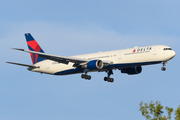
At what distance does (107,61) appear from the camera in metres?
61.2

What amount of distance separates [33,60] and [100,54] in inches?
613

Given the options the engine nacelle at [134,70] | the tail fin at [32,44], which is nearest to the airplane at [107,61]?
the engine nacelle at [134,70]

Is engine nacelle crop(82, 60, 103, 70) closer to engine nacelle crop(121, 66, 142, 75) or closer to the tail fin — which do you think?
engine nacelle crop(121, 66, 142, 75)

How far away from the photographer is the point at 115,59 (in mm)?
60500

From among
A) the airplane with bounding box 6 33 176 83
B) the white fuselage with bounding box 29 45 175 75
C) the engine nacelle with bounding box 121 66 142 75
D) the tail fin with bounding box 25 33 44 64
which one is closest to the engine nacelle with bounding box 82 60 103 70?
the airplane with bounding box 6 33 176 83

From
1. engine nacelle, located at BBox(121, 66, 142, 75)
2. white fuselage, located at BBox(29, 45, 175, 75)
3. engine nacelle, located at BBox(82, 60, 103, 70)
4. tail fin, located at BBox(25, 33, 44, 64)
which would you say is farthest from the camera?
tail fin, located at BBox(25, 33, 44, 64)

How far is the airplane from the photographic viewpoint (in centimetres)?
5791

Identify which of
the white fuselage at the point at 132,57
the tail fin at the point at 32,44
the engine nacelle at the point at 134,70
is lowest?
the engine nacelle at the point at 134,70

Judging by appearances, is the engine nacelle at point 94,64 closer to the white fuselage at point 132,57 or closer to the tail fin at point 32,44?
the white fuselage at point 132,57

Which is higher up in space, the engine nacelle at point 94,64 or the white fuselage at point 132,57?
the white fuselage at point 132,57

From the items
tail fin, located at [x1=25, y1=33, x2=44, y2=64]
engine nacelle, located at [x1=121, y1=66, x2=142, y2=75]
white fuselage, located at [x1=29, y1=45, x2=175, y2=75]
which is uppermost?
tail fin, located at [x1=25, y1=33, x2=44, y2=64]

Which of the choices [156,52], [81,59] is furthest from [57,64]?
[156,52]

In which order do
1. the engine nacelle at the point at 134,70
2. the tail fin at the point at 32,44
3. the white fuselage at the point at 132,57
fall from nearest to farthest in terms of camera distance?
the white fuselage at the point at 132,57, the engine nacelle at the point at 134,70, the tail fin at the point at 32,44

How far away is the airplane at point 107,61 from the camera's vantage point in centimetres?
5791
